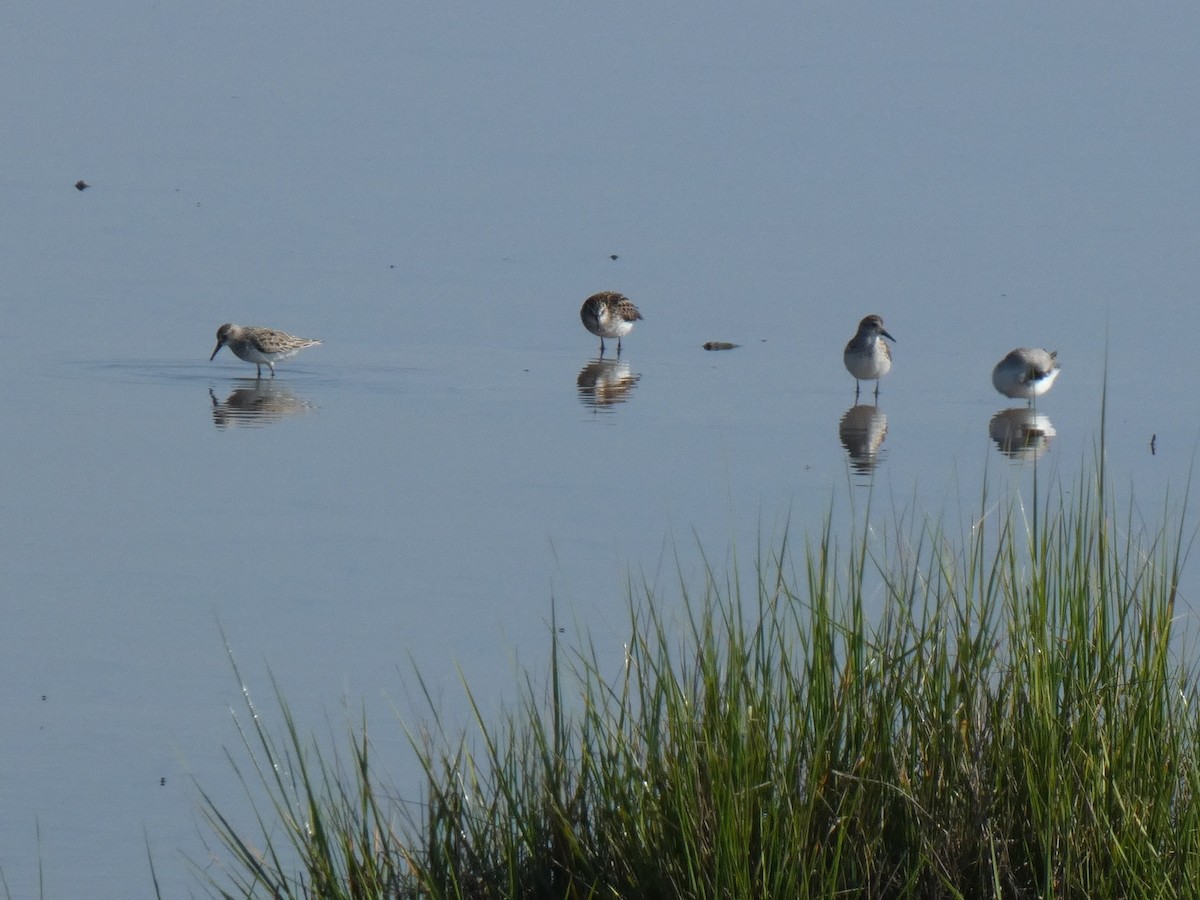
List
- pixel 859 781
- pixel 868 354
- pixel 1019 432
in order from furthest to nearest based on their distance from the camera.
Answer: pixel 868 354 < pixel 1019 432 < pixel 859 781

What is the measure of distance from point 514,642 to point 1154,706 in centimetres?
365

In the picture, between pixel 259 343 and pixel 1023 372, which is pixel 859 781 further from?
pixel 259 343

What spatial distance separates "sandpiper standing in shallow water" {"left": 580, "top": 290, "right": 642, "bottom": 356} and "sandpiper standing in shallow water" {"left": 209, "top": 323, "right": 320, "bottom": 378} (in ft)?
6.20

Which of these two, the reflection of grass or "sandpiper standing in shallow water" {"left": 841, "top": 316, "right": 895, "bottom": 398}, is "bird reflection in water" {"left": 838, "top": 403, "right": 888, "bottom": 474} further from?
the reflection of grass

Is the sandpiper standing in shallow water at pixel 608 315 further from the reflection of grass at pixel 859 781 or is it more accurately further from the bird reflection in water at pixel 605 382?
the reflection of grass at pixel 859 781

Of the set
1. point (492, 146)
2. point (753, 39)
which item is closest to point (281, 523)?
point (492, 146)

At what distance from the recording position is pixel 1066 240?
1627 centimetres

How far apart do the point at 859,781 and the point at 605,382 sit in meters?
8.72

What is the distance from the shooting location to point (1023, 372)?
452 inches

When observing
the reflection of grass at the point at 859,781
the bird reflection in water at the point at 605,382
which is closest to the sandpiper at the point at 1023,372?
the bird reflection in water at the point at 605,382

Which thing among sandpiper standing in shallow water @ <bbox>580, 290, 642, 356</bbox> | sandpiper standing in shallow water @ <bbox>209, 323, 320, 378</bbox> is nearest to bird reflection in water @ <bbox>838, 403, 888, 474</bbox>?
sandpiper standing in shallow water @ <bbox>580, 290, 642, 356</bbox>

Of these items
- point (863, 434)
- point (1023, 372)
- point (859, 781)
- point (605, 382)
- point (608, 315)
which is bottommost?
point (859, 781)

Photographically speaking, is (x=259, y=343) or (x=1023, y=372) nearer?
(x=1023, y=372)

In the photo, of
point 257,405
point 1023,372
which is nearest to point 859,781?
point 1023,372
